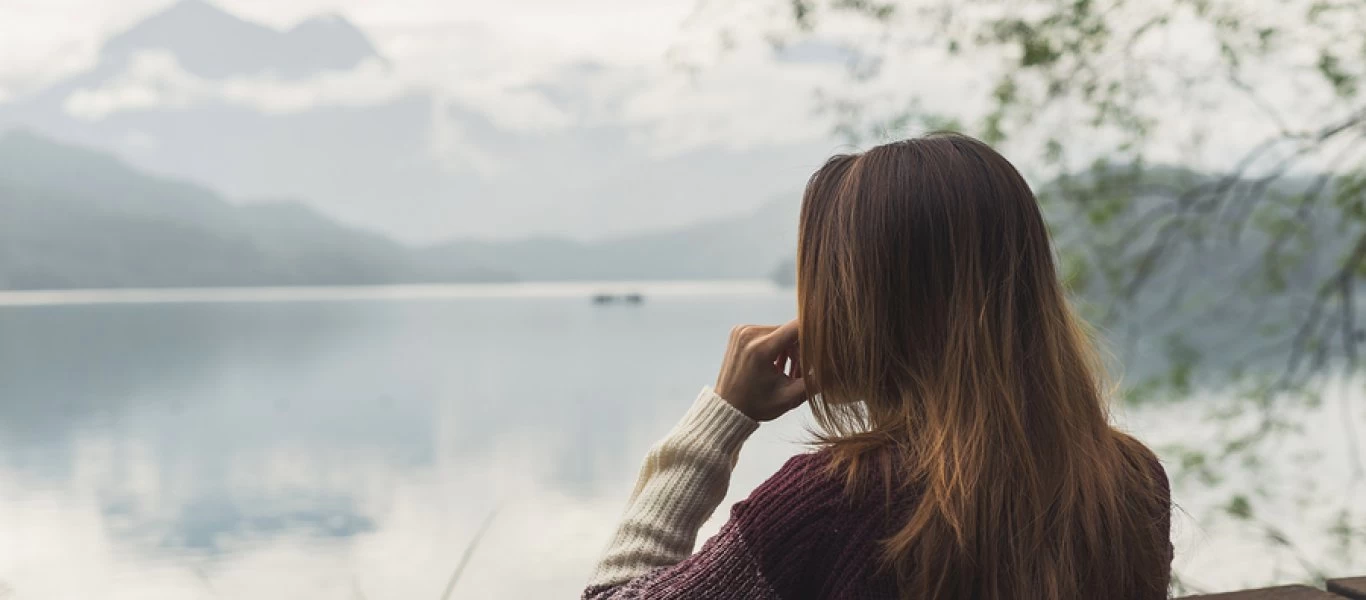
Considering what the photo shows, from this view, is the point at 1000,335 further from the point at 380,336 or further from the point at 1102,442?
the point at 380,336

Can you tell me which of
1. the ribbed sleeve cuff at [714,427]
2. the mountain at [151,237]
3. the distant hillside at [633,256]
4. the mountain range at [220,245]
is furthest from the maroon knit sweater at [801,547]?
the distant hillside at [633,256]

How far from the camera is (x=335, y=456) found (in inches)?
388

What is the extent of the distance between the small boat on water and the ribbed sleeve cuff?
27262mm

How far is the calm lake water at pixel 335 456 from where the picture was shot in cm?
590

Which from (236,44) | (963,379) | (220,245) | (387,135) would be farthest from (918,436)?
(387,135)

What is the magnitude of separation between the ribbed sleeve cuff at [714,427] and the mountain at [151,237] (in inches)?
847

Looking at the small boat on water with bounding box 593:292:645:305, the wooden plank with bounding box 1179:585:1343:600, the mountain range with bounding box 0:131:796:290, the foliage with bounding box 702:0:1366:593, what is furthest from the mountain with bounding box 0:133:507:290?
the wooden plank with bounding box 1179:585:1343:600

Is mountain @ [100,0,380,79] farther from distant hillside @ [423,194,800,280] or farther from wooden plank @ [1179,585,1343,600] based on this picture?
wooden plank @ [1179,585,1343,600]

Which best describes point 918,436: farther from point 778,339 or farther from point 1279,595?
point 1279,595

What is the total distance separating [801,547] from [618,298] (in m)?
30.1

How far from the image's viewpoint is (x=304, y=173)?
3988 cm

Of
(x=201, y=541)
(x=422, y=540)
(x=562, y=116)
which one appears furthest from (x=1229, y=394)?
(x=562, y=116)

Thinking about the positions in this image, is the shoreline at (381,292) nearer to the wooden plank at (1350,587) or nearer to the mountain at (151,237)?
the mountain at (151,237)

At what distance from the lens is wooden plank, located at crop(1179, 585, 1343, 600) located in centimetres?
104
